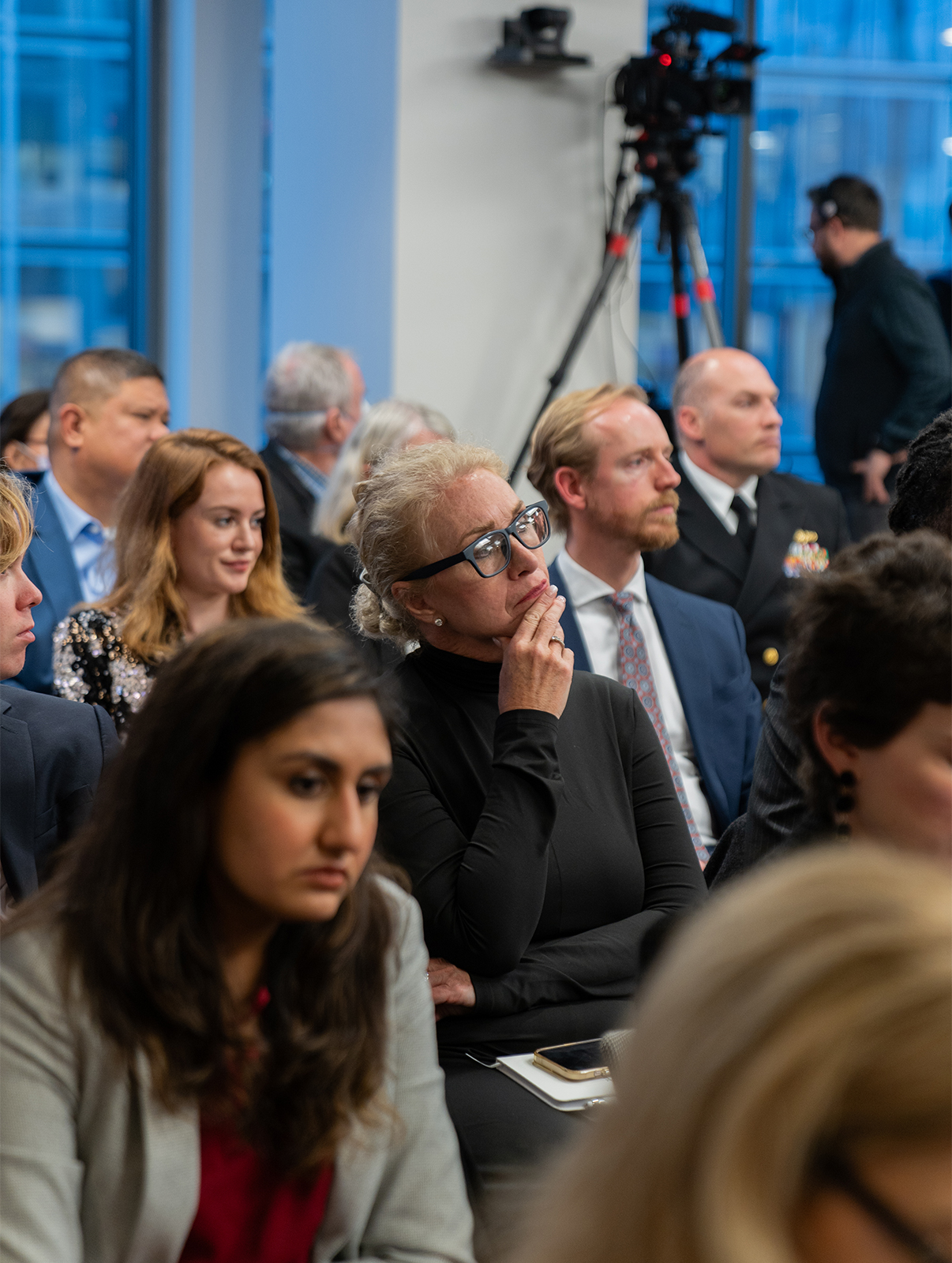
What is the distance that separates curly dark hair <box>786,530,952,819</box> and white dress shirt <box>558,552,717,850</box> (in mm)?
1131

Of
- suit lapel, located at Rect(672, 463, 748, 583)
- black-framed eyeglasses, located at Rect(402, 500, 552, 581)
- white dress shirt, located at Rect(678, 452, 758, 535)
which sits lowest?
suit lapel, located at Rect(672, 463, 748, 583)

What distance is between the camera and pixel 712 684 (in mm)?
2605

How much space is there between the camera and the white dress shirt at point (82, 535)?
11.2 feet

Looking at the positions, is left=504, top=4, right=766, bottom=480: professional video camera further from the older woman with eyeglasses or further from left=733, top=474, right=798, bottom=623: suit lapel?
the older woman with eyeglasses

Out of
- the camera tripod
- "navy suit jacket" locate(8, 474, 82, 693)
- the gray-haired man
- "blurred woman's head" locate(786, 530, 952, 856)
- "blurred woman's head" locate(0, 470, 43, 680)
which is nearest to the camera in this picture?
"blurred woman's head" locate(786, 530, 952, 856)

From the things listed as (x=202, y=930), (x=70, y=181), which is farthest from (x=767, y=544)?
(x=70, y=181)

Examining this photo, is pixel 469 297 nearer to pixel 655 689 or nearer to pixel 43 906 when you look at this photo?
pixel 655 689

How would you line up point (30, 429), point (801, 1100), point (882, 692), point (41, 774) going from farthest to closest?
point (30, 429)
point (41, 774)
point (882, 692)
point (801, 1100)

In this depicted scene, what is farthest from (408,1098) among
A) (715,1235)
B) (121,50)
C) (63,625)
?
(121,50)

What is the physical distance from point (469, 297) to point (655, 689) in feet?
7.17

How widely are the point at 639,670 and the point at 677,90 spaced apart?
244 cm

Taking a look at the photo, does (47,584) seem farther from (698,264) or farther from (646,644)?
(698,264)

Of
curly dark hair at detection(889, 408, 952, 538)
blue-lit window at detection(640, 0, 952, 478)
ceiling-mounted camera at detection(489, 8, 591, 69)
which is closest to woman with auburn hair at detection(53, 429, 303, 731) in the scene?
curly dark hair at detection(889, 408, 952, 538)

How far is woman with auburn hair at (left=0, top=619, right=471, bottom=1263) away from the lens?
1090 millimetres
